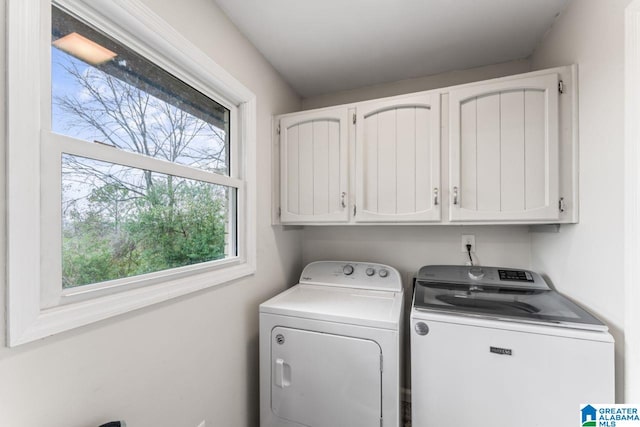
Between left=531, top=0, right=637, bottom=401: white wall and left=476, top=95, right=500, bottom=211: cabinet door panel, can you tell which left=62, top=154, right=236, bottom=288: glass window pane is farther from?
left=531, top=0, right=637, bottom=401: white wall

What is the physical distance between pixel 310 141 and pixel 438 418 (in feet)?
5.63

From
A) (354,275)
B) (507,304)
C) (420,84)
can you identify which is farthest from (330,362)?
(420,84)

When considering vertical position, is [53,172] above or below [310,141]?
below

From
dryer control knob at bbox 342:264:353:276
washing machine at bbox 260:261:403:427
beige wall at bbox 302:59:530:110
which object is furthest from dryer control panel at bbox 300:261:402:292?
beige wall at bbox 302:59:530:110

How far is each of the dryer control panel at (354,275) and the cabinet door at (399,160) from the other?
0.42m

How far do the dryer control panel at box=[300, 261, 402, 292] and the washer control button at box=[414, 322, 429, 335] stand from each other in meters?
0.53

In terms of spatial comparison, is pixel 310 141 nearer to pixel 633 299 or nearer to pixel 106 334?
pixel 106 334

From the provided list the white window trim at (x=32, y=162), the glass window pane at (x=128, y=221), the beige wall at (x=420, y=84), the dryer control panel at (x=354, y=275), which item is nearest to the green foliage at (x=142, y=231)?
the glass window pane at (x=128, y=221)

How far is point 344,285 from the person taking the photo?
1.91 metres

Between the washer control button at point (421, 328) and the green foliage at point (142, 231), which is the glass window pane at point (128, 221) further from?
the washer control button at point (421, 328)

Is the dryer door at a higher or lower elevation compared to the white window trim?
lower

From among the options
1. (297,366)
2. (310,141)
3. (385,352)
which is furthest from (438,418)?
(310,141)

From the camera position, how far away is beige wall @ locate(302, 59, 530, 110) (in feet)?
6.04

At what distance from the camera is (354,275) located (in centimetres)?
195
